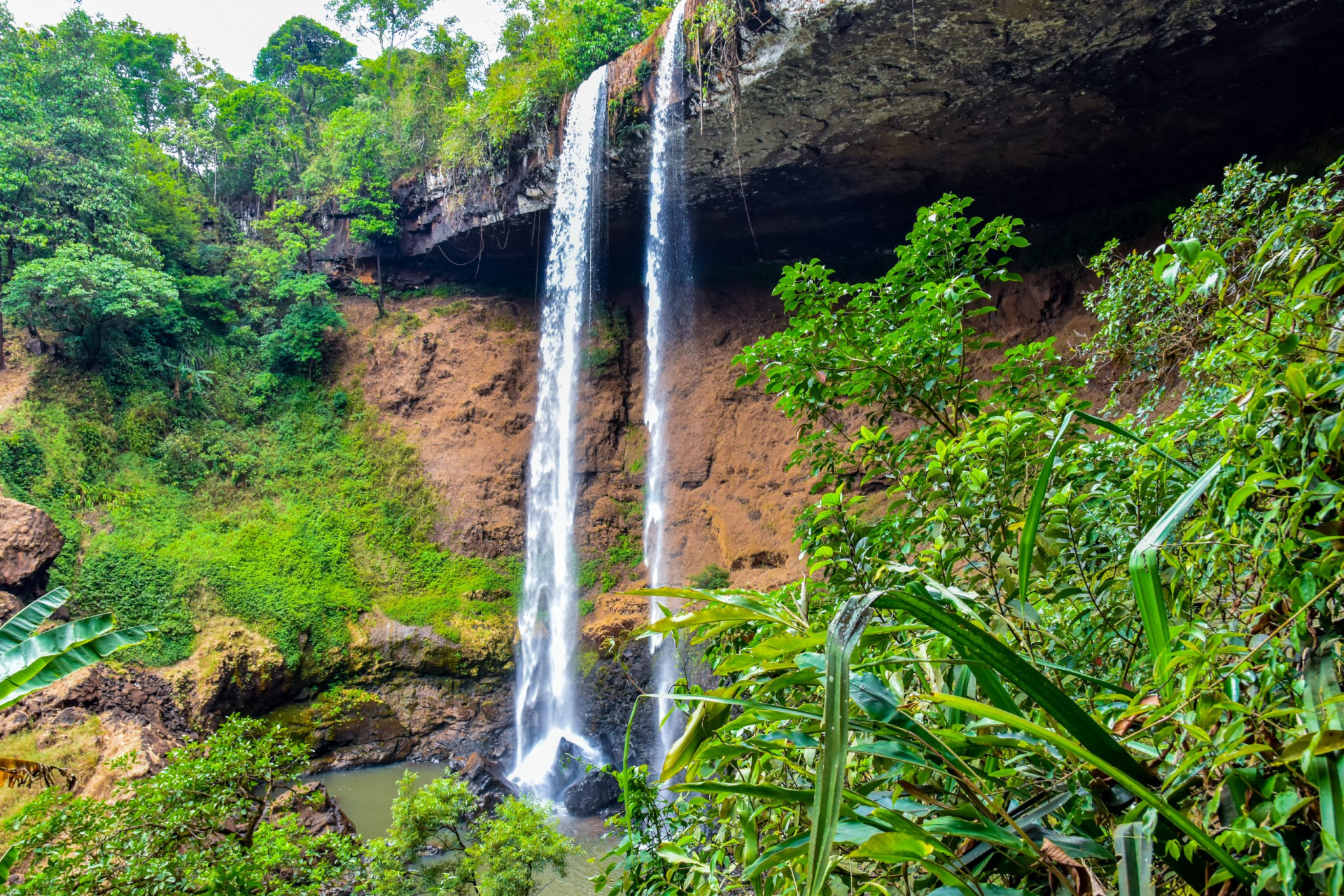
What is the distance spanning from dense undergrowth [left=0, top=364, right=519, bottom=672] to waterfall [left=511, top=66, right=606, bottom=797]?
2.61ft

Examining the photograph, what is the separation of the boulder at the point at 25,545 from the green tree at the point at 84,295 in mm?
4074

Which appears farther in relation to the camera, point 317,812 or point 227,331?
point 227,331

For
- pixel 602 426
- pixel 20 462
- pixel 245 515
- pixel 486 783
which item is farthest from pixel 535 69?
pixel 486 783

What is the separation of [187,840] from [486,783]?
4992 mm

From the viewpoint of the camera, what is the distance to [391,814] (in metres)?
8.27

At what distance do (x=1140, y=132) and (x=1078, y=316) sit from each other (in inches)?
95.8

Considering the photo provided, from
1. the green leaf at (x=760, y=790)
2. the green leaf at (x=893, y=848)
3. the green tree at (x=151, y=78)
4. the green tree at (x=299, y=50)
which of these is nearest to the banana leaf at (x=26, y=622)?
the green leaf at (x=760, y=790)

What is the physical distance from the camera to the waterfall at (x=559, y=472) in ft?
35.8

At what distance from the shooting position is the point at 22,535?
9.08 m

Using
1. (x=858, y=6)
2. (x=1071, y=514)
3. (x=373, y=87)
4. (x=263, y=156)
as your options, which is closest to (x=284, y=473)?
(x=263, y=156)

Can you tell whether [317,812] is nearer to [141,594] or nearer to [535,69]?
[141,594]

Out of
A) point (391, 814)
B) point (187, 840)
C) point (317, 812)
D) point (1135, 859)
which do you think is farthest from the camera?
point (391, 814)

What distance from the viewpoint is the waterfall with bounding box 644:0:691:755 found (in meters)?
9.27

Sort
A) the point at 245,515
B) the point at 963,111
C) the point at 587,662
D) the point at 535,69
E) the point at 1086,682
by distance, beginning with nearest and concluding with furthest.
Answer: the point at 1086,682 < the point at 963,111 < the point at 535,69 < the point at 587,662 < the point at 245,515
